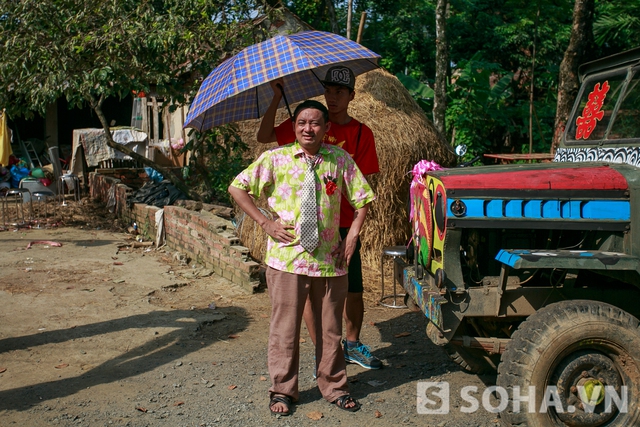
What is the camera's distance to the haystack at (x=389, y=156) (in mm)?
7578

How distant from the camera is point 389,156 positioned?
7.63 metres

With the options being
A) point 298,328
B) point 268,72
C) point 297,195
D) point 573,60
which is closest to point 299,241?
point 297,195

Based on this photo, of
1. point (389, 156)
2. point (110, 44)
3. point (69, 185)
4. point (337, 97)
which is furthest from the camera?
point (69, 185)

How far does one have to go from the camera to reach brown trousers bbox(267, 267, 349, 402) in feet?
12.9

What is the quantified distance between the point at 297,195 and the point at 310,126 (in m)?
0.42

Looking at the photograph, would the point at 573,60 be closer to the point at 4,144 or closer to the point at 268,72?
the point at 268,72

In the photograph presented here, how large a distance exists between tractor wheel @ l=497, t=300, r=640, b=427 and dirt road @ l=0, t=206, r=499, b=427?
526 mm

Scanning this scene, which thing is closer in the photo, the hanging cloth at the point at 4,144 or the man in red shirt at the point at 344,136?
the man in red shirt at the point at 344,136

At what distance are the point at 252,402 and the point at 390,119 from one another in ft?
15.4

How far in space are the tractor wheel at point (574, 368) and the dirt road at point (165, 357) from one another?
1.72 ft

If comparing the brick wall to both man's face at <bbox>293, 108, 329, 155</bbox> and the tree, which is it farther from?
man's face at <bbox>293, 108, 329, 155</bbox>

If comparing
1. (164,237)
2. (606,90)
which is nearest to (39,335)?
(164,237)

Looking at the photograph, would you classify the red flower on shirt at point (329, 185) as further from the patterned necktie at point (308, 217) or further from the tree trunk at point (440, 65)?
the tree trunk at point (440, 65)

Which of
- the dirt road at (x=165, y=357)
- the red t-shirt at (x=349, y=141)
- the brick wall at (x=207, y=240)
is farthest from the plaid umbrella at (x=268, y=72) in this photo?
the brick wall at (x=207, y=240)
